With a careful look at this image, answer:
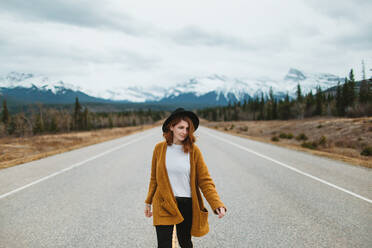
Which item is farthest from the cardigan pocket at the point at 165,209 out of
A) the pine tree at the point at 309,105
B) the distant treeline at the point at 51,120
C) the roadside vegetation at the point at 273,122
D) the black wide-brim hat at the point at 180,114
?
the pine tree at the point at 309,105

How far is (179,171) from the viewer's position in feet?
Answer: 8.37

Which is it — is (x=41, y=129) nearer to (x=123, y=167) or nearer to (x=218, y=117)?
(x=123, y=167)

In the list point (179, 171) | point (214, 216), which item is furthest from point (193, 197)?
point (214, 216)

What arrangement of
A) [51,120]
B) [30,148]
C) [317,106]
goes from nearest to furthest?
[30,148] → [51,120] → [317,106]

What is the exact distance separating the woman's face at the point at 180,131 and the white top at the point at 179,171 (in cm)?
14

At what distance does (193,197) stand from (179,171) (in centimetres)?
30

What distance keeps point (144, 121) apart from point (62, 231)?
152617 mm

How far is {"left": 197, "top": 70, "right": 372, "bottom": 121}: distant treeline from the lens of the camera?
195 feet

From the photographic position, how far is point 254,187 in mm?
6395

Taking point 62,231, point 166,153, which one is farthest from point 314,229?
point 62,231

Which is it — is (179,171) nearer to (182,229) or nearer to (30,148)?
(182,229)

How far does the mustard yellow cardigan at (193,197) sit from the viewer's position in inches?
98.3

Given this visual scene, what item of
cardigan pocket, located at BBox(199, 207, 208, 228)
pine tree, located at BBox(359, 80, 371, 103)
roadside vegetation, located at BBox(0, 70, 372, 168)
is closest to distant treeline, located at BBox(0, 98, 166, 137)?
roadside vegetation, located at BBox(0, 70, 372, 168)

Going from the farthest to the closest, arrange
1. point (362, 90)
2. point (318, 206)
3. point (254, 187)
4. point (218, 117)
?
point (218, 117), point (362, 90), point (254, 187), point (318, 206)
